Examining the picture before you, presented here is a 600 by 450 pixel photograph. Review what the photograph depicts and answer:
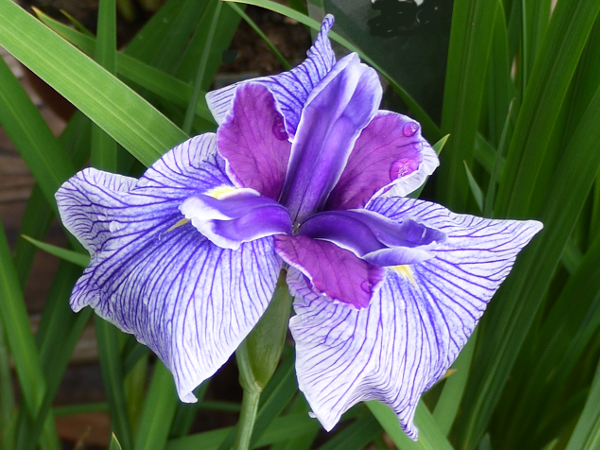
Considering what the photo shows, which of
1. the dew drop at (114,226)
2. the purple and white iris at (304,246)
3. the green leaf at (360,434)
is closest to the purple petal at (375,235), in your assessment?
the purple and white iris at (304,246)

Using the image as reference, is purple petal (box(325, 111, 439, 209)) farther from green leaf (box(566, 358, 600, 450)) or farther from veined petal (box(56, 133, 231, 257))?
green leaf (box(566, 358, 600, 450))

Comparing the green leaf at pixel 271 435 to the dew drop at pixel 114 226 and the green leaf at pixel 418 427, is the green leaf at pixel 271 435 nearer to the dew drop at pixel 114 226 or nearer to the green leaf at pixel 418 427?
the green leaf at pixel 418 427

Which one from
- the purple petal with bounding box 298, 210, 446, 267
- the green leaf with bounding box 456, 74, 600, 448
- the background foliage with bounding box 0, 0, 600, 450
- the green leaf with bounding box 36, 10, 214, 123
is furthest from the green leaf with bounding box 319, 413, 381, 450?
the green leaf with bounding box 36, 10, 214, 123

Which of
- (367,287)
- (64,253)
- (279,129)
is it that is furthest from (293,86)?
(64,253)

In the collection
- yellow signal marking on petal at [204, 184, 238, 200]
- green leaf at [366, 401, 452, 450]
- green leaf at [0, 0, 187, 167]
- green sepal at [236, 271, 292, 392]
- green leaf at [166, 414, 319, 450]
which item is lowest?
green leaf at [166, 414, 319, 450]

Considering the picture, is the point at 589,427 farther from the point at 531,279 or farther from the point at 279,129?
the point at 279,129

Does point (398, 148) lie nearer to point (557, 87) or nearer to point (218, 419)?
Answer: point (557, 87)

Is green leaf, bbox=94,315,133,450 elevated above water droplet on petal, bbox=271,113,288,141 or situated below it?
below

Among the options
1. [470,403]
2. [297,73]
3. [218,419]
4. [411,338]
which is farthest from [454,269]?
[218,419]
